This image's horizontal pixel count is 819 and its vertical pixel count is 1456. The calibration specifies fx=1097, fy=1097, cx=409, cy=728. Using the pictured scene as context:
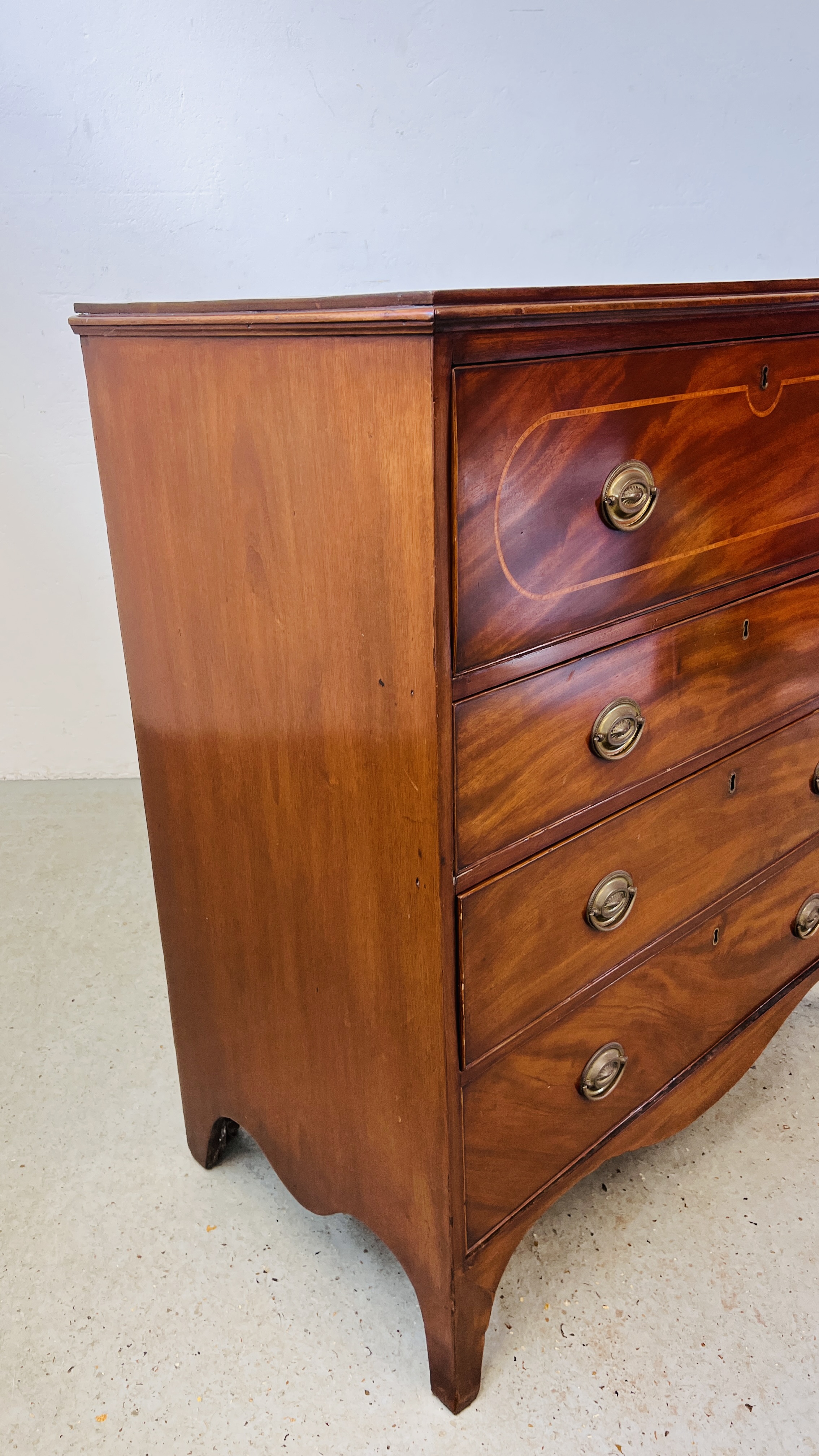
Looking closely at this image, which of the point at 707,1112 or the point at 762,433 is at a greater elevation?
the point at 762,433

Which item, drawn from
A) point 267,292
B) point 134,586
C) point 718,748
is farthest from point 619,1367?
point 267,292

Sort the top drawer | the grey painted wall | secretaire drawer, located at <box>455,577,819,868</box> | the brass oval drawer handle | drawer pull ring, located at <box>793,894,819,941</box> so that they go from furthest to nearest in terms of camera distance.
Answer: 1. the grey painted wall
2. drawer pull ring, located at <box>793,894,819,941</box>
3. the brass oval drawer handle
4. secretaire drawer, located at <box>455,577,819,868</box>
5. the top drawer

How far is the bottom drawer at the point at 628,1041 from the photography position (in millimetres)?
1259

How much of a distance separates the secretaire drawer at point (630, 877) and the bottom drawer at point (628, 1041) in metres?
0.05

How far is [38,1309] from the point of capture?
1.48 m

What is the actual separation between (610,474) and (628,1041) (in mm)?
758

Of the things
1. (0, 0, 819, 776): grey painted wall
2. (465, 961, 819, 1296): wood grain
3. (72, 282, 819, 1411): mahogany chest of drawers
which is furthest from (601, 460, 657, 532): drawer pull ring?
(0, 0, 819, 776): grey painted wall

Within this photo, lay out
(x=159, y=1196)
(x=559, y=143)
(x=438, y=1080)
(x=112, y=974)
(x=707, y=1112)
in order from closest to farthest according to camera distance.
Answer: (x=438, y=1080) → (x=159, y=1196) → (x=707, y=1112) → (x=112, y=974) → (x=559, y=143)

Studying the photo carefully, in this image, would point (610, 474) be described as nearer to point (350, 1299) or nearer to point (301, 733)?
point (301, 733)

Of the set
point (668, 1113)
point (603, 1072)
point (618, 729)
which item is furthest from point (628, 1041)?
point (618, 729)

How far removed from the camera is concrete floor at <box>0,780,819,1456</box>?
52.1 inches

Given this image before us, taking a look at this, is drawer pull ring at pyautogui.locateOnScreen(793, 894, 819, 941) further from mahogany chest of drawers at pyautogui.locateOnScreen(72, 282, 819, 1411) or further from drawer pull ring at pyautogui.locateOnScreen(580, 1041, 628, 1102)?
drawer pull ring at pyautogui.locateOnScreen(580, 1041, 628, 1102)

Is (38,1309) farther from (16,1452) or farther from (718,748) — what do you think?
(718,748)

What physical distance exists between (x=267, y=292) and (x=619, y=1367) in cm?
226
